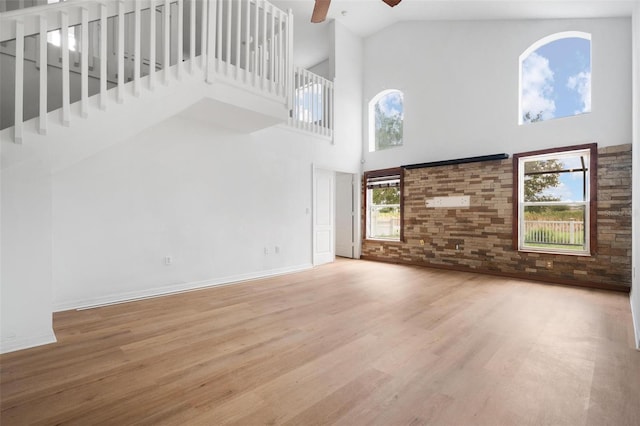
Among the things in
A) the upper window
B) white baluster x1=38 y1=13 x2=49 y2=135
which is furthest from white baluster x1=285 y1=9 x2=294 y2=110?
white baluster x1=38 y1=13 x2=49 y2=135

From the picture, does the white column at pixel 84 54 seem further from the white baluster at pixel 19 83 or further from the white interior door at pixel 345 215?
the white interior door at pixel 345 215

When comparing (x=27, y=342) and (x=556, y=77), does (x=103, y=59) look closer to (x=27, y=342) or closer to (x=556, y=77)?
(x=27, y=342)

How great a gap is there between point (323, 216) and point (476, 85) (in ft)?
12.8

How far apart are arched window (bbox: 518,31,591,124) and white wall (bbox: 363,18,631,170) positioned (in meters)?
0.15

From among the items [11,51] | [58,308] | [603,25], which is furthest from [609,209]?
[11,51]

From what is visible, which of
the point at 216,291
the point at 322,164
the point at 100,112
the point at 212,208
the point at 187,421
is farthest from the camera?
the point at 322,164

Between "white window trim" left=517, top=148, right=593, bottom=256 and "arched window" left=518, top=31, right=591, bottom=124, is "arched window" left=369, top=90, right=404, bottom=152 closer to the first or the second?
"arched window" left=518, top=31, right=591, bottom=124

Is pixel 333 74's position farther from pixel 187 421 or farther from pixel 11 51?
pixel 187 421

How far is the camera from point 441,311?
3334 millimetres

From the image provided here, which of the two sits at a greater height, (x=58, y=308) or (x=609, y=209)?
(x=609, y=209)

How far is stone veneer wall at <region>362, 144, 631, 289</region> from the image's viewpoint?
14.1 feet

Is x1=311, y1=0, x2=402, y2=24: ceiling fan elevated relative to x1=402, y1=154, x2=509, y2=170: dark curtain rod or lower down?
elevated

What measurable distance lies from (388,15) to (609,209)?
5374mm

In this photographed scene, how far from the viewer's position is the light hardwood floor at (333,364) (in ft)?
5.34
